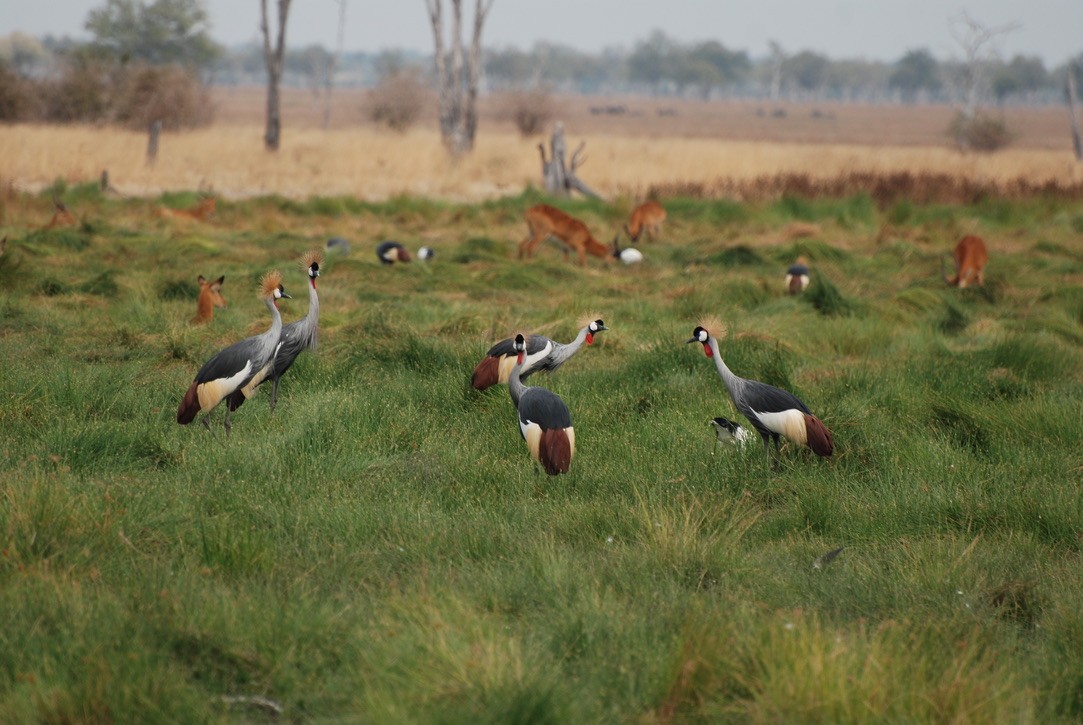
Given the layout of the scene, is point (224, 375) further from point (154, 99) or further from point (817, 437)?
point (154, 99)

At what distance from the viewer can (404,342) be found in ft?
25.3

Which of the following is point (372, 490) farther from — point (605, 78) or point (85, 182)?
point (605, 78)

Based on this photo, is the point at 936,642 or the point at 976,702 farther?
the point at 936,642

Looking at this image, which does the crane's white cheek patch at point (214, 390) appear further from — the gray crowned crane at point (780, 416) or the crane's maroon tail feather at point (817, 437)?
the crane's maroon tail feather at point (817, 437)

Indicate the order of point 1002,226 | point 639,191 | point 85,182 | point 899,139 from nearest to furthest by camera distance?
1. point 1002,226
2. point 85,182
3. point 639,191
4. point 899,139

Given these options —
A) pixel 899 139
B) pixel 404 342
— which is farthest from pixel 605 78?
pixel 404 342

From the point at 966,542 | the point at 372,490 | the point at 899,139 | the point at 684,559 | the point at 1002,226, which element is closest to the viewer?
the point at 684,559

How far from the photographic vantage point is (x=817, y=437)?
17.7ft

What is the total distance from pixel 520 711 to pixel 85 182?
1873 cm

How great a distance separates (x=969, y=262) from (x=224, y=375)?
8.77 meters

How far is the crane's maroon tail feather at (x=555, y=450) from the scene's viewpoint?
501 centimetres

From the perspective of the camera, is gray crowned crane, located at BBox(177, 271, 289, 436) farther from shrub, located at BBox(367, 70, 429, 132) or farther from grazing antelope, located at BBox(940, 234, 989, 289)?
shrub, located at BBox(367, 70, 429, 132)

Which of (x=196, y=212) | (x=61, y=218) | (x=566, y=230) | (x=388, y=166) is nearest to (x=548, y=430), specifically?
(x=566, y=230)

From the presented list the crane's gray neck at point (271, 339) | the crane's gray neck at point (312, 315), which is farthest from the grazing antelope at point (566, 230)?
the crane's gray neck at point (271, 339)
